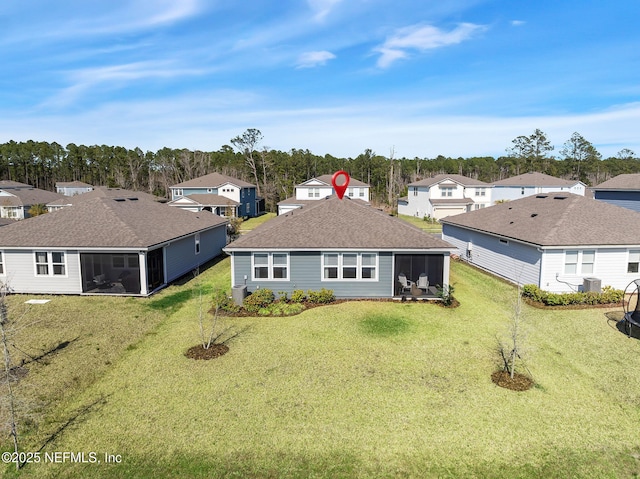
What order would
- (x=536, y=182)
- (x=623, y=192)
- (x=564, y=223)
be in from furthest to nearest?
(x=536, y=182) → (x=623, y=192) → (x=564, y=223)

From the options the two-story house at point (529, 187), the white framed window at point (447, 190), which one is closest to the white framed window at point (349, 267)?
the white framed window at point (447, 190)

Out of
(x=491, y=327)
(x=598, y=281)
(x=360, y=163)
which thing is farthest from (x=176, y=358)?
(x=360, y=163)

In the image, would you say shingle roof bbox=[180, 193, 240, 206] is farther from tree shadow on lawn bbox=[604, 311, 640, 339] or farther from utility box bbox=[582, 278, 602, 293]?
tree shadow on lawn bbox=[604, 311, 640, 339]

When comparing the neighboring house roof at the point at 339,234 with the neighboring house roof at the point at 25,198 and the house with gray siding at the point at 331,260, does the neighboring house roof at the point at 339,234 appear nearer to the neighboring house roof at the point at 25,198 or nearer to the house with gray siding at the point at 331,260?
the house with gray siding at the point at 331,260

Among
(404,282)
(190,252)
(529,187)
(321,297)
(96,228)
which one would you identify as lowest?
(321,297)

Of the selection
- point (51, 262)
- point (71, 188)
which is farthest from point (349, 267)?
point (71, 188)

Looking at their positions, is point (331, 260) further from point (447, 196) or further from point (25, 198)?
point (25, 198)
